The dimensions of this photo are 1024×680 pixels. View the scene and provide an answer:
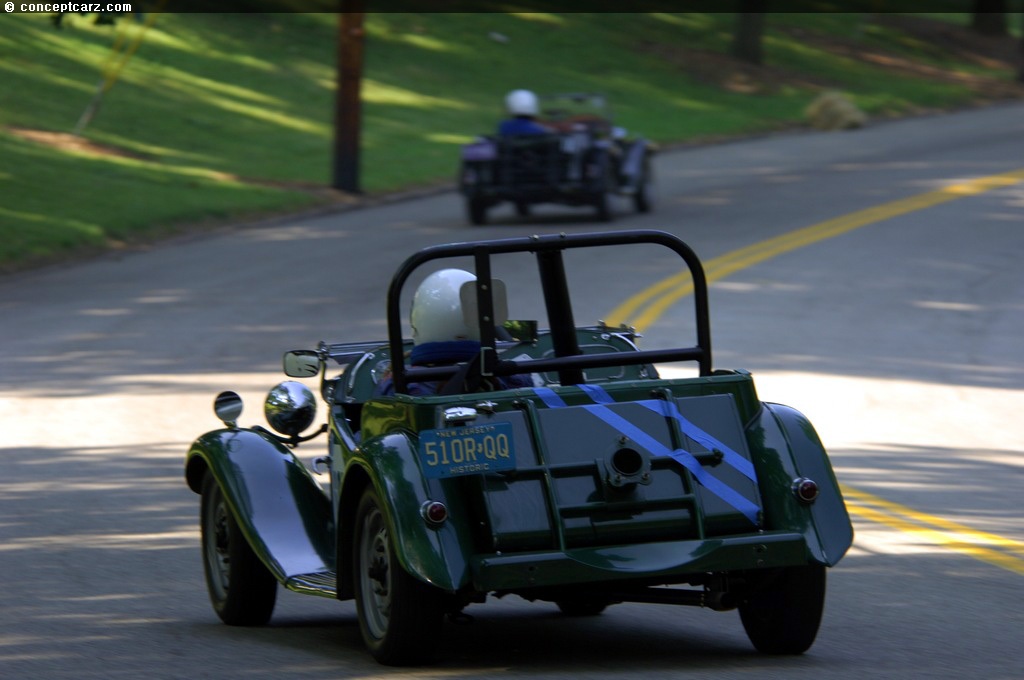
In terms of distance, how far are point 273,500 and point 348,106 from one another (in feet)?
73.1

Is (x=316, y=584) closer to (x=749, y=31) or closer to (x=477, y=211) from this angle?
(x=477, y=211)

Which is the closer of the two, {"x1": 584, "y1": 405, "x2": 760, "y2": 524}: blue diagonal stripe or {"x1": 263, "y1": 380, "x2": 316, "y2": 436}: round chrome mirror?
{"x1": 584, "y1": 405, "x2": 760, "y2": 524}: blue diagonal stripe

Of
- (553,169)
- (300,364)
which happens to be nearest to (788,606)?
(300,364)

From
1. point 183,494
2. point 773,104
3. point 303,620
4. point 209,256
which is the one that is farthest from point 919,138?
point 303,620

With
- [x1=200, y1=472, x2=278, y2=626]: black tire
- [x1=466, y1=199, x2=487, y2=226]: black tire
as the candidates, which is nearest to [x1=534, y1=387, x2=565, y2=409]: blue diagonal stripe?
[x1=200, y1=472, x2=278, y2=626]: black tire

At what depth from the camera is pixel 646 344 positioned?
15.6 metres

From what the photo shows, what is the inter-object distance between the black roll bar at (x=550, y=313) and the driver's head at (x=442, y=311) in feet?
0.53

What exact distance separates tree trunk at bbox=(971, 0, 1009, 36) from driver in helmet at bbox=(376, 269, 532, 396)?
160ft

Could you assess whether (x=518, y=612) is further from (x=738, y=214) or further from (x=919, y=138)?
(x=919, y=138)

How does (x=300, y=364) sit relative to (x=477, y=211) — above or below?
above

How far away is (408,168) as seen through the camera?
3127cm

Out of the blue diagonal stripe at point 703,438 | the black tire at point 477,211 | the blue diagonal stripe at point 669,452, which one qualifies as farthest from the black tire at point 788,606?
the black tire at point 477,211

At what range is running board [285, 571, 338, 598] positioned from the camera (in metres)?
6.39

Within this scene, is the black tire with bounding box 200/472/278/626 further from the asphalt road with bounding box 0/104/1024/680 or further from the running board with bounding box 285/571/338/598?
the running board with bounding box 285/571/338/598
